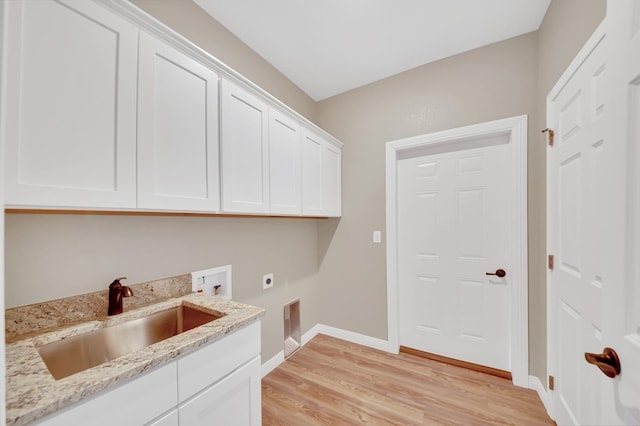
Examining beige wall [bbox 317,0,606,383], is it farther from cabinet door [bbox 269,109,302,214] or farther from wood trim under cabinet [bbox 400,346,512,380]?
cabinet door [bbox 269,109,302,214]

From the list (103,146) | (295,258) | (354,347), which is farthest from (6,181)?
(354,347)

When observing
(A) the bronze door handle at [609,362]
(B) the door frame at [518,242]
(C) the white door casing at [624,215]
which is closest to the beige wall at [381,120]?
(B) the door frame at [518,242]

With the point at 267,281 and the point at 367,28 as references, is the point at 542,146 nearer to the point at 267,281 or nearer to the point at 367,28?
the point at 367,28

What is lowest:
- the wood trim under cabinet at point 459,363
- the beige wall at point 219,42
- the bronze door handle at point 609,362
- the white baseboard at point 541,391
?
the wood trim under cabinet at point 459,363

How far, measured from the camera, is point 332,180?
8.31 ft

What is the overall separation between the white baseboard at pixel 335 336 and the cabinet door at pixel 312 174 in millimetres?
1352

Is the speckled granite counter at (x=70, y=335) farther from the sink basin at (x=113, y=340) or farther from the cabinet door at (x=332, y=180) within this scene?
the cabinet door at (x=332, y=180)

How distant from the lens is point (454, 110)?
2.12m

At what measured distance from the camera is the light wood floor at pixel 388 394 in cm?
159

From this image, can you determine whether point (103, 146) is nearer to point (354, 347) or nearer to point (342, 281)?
point (342, 281)

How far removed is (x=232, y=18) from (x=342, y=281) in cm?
255

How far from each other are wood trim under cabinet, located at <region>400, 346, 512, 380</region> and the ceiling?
276 cm

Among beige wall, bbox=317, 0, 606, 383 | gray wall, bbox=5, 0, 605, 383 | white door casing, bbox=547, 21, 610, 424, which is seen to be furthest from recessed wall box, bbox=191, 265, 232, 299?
white door casing, bbox=547, 21, 610, 424

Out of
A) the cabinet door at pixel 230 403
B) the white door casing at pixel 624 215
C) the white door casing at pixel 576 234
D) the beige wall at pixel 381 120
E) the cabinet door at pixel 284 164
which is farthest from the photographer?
the beige wall at pixel 381 120
